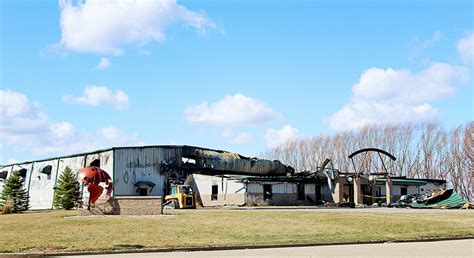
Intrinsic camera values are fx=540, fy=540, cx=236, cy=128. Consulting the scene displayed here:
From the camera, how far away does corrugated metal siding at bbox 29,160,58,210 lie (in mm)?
59975

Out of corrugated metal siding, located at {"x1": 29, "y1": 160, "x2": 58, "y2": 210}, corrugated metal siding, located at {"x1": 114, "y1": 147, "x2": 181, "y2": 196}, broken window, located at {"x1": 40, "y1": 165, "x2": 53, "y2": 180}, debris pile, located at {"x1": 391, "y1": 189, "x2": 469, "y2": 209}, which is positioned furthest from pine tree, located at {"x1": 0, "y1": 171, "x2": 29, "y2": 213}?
debris pile, located at {"x1": 391, "y1": 189, "x2": 469, "y2": 209}

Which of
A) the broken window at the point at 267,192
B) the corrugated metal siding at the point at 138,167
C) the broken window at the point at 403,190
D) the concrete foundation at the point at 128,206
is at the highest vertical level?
the corrugated metal siding at the point at 138,167

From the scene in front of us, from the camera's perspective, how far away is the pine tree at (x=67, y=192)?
47.7 m

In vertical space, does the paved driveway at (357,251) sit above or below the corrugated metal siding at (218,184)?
below

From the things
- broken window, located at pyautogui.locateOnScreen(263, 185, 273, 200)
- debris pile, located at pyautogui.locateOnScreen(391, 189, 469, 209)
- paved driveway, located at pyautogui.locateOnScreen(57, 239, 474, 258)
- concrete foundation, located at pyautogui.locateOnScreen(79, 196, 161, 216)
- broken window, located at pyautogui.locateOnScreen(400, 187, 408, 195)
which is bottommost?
paved driveway, located at pyautogui.locateOnScreen(57, 239, 474, 258)

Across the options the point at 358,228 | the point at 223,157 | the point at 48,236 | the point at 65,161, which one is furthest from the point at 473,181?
the point at 48,236

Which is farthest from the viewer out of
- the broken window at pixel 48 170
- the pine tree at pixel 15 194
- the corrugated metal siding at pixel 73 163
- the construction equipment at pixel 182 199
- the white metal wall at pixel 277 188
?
the broken window at pixel 48 170

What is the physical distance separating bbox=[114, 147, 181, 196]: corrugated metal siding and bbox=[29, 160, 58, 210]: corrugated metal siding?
11.6m

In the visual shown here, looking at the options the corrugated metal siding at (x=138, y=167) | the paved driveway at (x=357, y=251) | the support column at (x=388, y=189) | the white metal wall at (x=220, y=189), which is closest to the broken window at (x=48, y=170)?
the corrugated metal siding at (x=138, y=167)

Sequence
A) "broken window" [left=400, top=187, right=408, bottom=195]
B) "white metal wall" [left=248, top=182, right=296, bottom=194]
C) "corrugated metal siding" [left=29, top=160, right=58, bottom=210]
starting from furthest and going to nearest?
"corrugated metal siding" [left=29, top=160, right=58, bottom=210] < "broken window" [left=400, top=187, right=408, bottom=195] < "white metal wall" [left=248, top=182, right=296, bottom=194]

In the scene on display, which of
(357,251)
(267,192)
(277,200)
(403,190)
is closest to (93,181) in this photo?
(267,192)

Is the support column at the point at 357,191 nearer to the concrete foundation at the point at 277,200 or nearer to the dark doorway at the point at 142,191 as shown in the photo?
the concrete foundation at the point at 277,200

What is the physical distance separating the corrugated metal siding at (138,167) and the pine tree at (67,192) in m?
4.04

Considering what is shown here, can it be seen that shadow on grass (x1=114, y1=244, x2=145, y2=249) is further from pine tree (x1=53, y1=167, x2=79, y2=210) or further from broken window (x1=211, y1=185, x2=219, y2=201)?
broken window (x1=211, y1=185, x2=219, y2=201)
